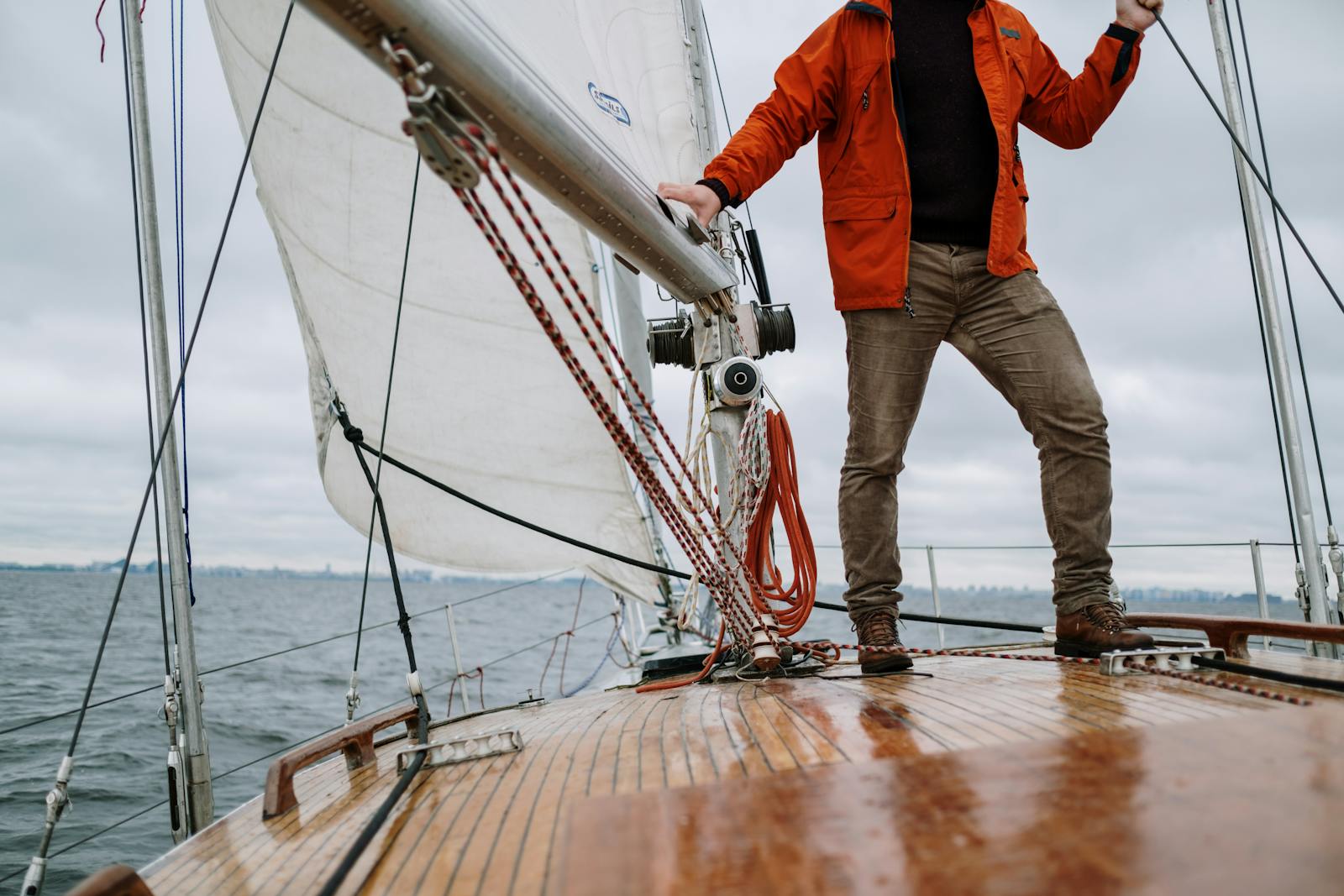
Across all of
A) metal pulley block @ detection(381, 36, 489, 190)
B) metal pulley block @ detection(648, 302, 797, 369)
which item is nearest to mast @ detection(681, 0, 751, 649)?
metal pulley block @ detection(648, 302, 797, 369)

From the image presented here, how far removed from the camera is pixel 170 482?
2.40 metres

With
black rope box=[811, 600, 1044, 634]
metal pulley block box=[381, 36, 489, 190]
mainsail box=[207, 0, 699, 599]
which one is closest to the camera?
metal pulley block box=[381, 36, 489, 190]

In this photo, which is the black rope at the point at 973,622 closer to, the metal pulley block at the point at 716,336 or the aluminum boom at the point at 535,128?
the metal pulley block at the point at 716,336

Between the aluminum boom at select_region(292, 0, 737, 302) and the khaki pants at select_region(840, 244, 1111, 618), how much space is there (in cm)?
51

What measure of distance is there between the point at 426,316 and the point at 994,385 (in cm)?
242

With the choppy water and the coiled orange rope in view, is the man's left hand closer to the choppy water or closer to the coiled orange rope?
the coiled orange rope

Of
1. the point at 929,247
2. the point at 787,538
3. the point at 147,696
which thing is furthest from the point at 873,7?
the point at 147,696

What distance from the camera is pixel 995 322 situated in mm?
2279

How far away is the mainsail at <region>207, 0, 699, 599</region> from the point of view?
3365 mm

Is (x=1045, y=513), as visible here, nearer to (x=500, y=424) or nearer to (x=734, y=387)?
(x=734, y=387)

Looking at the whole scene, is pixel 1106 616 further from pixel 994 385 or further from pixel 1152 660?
pixel 994 385

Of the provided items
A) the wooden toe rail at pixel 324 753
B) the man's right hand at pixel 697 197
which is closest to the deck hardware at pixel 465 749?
the wooden toe rail at pixel 324 753

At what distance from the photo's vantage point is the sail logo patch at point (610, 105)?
2289mm

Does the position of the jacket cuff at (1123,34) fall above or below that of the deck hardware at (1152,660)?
above
